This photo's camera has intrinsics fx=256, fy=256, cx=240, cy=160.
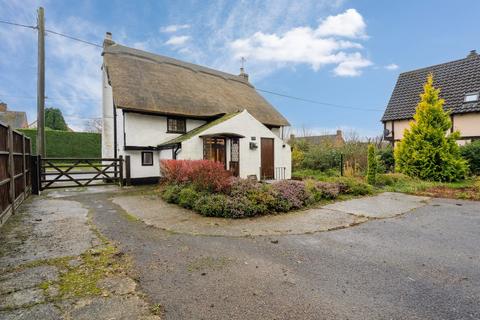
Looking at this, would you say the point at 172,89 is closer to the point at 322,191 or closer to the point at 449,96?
the point at 322,191

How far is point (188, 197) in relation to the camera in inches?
289

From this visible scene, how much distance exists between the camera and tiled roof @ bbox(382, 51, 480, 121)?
51.6 feet

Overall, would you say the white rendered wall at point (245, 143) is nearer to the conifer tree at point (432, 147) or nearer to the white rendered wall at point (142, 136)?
the white rendered wall at point (142, 136)

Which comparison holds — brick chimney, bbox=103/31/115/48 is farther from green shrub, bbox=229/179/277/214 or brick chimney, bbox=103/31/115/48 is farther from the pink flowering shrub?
green shrub, bbox=229/179/277/214

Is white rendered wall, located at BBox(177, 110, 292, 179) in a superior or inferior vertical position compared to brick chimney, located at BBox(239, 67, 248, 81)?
inferior

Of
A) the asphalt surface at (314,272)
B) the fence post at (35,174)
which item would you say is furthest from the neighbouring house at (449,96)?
the fence post at (35,174)

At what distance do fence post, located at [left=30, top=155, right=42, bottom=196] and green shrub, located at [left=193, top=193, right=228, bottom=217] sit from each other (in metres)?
7.19

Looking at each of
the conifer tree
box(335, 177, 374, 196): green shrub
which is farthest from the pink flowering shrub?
the conifer tree

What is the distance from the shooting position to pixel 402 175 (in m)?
12.7

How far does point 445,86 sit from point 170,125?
1802 cm

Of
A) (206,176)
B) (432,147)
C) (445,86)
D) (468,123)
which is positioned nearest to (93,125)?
(206,176)

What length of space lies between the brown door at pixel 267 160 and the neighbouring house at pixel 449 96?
31.4 feet

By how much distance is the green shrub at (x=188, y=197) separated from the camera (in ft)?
23.7

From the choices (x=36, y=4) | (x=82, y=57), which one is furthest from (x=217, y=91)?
(x=36, y=4)
